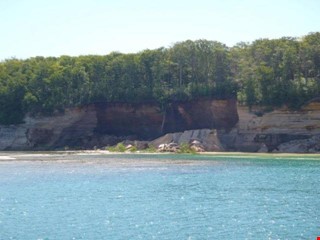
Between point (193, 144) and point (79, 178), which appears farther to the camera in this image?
point (193, 144)

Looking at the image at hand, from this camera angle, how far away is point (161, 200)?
35812 mm

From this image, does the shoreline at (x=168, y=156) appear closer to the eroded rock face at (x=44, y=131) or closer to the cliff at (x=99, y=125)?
the cliff at (x=99, y=125)

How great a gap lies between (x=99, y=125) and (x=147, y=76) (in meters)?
10.0

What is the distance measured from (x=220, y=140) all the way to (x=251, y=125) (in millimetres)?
4811

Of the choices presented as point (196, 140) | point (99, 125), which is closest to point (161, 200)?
point (196, 140)

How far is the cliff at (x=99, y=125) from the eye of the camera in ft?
285

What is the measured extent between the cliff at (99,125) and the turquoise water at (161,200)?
1096 inches

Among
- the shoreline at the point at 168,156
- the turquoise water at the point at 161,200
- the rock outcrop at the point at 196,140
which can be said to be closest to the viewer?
the turquoise water at the point at 161,200

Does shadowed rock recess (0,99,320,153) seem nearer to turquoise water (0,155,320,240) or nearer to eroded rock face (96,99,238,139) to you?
eroded rock face (96,99,238,139)

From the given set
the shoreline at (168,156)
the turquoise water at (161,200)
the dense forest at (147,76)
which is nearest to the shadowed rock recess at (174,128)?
the dense forest at (147,76)

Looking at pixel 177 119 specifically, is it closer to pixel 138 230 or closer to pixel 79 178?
pixel 79 178

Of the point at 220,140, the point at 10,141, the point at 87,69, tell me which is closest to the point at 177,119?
the point at 220,140

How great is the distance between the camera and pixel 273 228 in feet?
88.6

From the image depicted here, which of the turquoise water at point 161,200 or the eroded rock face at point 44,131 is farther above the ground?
the eroded rock face at point 44,131
